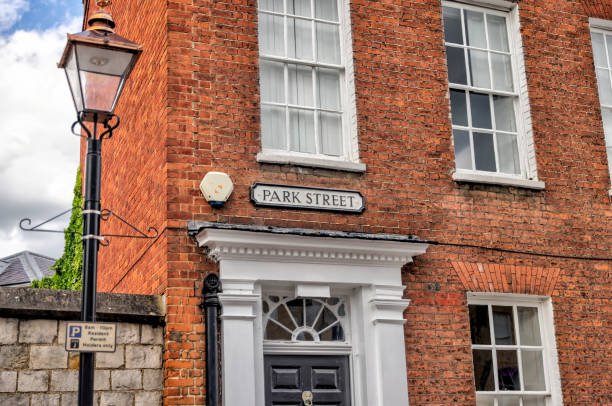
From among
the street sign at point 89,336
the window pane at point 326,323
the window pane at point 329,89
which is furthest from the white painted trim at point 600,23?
the street sign at point 89,336

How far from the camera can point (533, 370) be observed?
363 inches

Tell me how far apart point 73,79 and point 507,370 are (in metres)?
5.87

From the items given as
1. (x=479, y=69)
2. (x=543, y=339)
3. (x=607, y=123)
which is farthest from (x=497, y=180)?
(x=607, y=123)

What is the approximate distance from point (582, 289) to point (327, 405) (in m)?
3.55

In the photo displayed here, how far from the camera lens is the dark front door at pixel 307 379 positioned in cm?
806

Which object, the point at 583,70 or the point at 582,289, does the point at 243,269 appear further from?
the point at 583,70

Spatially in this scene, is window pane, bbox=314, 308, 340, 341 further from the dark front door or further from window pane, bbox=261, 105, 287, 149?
window pane, bbox=261, 105, 287, 149

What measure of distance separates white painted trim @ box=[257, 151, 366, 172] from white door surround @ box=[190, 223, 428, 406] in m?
0.87

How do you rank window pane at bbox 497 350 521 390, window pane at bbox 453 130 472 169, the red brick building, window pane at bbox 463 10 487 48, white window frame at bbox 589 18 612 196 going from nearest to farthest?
1. the red brick building
2. window pane at bbox 497 350 521 390
3. window pane at bbox 453 130 472 169
4. window pane at bbox 463 10 487 48
5. white window frame at bbox 589 18 612 196

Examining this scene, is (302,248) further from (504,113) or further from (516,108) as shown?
(516,108)

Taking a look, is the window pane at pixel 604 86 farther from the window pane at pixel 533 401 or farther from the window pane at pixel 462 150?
the window pane at pixel 533 401

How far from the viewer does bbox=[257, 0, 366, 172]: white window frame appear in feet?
28.0


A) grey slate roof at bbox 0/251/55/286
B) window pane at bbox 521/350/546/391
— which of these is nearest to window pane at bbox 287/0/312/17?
window pane at bbox 521/350/546/391

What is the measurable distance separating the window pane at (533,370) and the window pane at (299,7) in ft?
15.4
